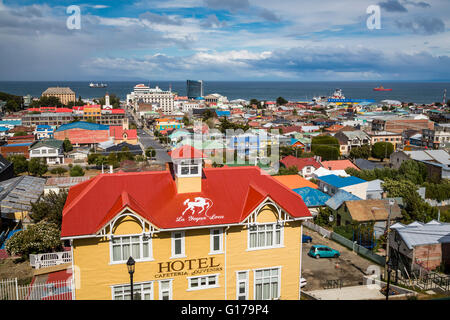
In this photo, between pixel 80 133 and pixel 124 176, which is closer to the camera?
pixel 124 176

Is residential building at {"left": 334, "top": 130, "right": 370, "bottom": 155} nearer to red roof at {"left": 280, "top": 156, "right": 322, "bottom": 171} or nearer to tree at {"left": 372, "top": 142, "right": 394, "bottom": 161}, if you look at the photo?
tree at {"left": 372, "top": 142, "right": 394, "bottom": 161}

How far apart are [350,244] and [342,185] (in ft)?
30.3

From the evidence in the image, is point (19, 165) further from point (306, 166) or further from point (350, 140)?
point (350, 140)

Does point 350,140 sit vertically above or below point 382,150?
above

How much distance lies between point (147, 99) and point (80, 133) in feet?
291

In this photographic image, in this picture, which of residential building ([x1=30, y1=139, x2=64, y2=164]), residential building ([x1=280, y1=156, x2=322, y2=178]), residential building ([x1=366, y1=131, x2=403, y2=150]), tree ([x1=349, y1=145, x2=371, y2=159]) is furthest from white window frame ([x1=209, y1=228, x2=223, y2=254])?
residential building ([x1=366, y1=131, x2=403, y2=150])

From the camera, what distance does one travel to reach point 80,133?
6575cm

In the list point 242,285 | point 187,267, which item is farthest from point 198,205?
point 242,285

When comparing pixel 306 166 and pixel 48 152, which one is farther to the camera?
pixel 48 152

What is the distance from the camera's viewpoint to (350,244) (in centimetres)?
1953

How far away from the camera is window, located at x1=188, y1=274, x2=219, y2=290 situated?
10.9 metres
